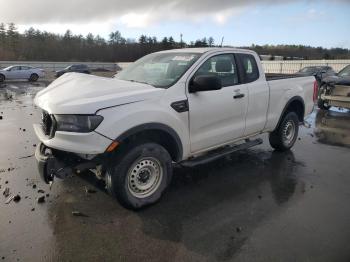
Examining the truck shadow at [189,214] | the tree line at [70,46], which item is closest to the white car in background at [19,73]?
the truck shadow at [189,214]

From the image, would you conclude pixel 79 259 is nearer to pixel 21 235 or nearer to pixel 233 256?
pixel 21 235

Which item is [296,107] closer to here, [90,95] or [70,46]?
[90,95]

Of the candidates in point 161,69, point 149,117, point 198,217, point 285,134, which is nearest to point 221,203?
point 198,217

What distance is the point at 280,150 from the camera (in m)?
7.45

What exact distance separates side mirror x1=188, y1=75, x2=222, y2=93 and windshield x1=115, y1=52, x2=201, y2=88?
23 centimetres

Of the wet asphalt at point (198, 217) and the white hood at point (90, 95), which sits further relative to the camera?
the white hood at point (90, 95)

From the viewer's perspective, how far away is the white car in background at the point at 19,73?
31.4 m

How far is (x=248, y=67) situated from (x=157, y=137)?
7.76ft

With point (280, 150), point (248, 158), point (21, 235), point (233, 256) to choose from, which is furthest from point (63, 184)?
point (280, 150)

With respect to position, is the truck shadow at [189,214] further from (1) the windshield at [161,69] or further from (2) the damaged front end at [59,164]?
(1) the windshield at [161,69]

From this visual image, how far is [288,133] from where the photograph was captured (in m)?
7.47

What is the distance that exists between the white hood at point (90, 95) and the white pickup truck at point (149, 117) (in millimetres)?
12

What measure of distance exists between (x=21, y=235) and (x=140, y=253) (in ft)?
4.47

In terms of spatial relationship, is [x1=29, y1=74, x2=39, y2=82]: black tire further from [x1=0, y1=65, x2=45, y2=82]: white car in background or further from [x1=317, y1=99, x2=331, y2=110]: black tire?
[x1=317, y1=99, x2=331, y2=110]: black tire
